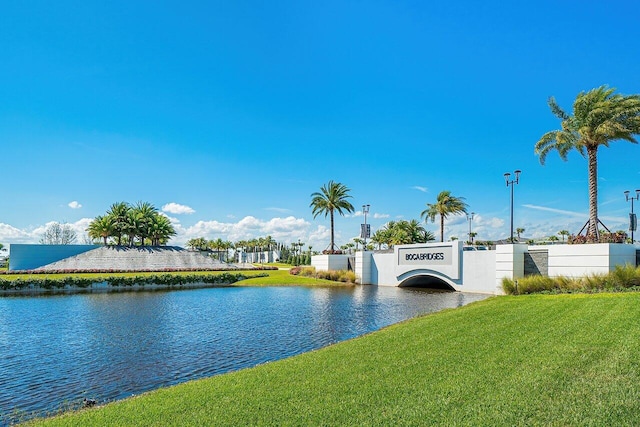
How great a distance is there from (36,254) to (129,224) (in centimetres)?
1447

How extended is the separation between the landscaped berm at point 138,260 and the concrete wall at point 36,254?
108 inches

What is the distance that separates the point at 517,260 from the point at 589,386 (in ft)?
73.5

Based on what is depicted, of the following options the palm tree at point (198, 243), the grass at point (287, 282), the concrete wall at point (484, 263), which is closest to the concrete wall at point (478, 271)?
the concrete wall at point (484, 263)

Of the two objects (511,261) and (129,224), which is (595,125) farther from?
(129,224)

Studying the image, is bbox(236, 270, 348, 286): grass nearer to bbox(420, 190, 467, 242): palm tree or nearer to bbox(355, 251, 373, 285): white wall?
bbox(355, 251, 373, 285): white wall

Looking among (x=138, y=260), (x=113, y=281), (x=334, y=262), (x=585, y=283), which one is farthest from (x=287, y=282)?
(x=138, y=260)

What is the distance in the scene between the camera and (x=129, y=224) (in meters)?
68.8

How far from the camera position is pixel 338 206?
49906mm

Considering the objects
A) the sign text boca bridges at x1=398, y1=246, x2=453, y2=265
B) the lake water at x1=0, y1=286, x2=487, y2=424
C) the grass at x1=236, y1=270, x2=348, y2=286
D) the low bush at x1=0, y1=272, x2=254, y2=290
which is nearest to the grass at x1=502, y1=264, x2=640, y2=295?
the lake water at x1=0, y1=286, x2=487, y2=424

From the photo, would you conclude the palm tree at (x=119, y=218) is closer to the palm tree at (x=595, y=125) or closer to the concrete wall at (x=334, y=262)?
the concrete wall at (x=334, y=262)

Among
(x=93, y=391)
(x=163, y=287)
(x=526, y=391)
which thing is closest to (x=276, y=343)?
(x=93, y=391)

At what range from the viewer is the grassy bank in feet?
18.0

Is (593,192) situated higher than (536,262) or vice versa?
(593,192)

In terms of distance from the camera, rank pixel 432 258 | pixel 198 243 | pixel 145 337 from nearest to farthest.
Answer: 1. pixel 145 337
2. pixel 432 258
3. pixel 198 243
